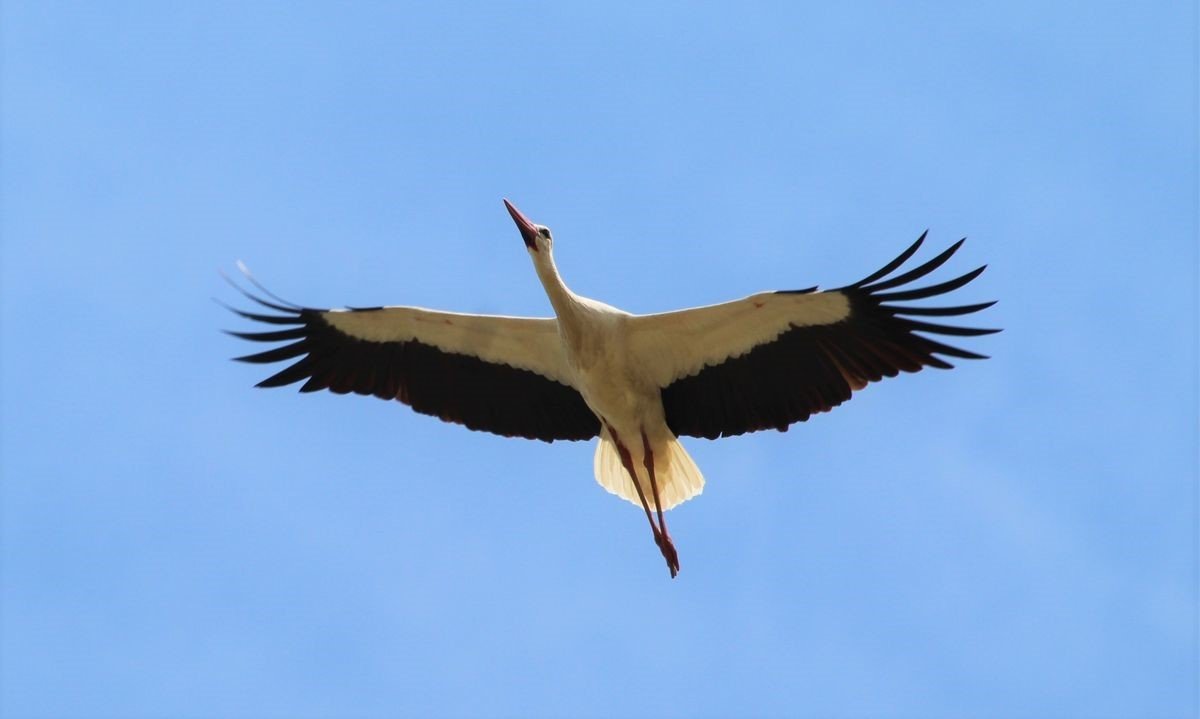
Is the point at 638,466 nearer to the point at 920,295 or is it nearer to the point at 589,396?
the point at 589,396

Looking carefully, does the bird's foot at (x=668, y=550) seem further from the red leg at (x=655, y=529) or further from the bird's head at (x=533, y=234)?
the bird's head at (x=533, y=234)

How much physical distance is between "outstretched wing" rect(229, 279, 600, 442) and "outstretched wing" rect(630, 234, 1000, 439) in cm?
74

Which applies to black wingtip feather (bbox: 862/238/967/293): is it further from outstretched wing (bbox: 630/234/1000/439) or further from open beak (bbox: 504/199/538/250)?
open beak (bbox: 504/199/538/250)

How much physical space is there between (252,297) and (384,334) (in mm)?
844

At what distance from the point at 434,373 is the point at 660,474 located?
156cm

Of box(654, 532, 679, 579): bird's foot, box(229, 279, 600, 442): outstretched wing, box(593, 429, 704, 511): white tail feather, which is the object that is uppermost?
box(229, 279, 600, 442): outstretched wing

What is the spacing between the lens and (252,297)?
35.0ft

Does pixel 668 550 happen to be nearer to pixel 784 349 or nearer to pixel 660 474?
pixel 660 474

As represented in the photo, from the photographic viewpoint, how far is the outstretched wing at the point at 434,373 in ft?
35.4

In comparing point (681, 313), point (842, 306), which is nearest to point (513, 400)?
point (681, 313)

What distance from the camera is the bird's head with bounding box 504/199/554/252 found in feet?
33.9

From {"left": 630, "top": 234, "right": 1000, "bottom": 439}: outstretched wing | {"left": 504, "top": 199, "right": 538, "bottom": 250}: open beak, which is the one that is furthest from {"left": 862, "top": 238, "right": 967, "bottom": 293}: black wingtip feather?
{"left": 504, "top": 199, "right": 538, "bottom": 250}: open beak

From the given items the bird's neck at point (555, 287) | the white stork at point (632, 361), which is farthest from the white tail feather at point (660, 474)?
the bird's neck at point (555, 287)

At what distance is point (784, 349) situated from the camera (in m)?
10.1
